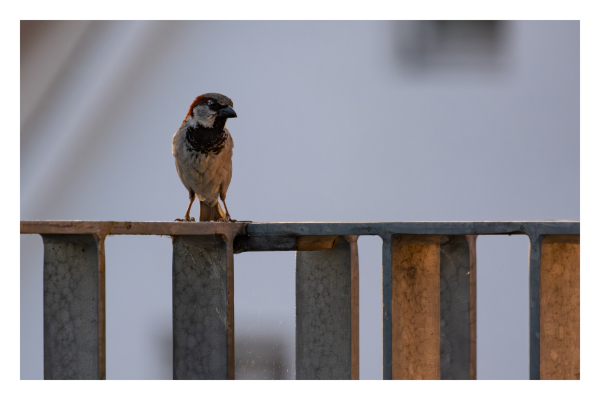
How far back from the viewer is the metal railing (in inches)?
99.6

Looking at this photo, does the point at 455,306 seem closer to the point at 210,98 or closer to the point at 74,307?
the point at 210,98

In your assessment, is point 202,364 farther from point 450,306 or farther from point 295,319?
point 450,306

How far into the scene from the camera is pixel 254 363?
388 centimetres

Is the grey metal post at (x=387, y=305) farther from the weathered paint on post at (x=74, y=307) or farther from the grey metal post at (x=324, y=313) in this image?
the weathered paint on post at (x=74, y=307)

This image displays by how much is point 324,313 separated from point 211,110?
5.48ft

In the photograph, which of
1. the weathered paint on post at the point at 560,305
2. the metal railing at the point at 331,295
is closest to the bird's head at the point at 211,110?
the metal railing at the point at 331,295

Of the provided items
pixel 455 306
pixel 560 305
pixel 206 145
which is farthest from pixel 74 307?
pixel 560 305

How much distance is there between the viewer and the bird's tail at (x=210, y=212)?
162 inches

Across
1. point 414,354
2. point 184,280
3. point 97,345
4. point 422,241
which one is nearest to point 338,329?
point 414,354

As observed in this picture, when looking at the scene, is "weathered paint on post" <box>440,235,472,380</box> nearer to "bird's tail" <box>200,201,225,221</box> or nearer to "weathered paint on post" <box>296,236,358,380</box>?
"weathered paint on post" <box>296,236,358,380</box>

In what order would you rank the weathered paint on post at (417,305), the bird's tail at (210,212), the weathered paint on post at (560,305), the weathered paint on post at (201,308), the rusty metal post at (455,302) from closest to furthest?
the weathered paint on post at (201,308) → the weathered paint on post at (560,305) → the weathered paint on post at (417,305) → the rusty metal post at (455,302) → the bird's tail at (210,212)

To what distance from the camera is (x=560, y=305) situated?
309cm

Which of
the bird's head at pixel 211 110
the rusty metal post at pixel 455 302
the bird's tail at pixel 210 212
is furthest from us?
the bird's tail at pixel 210 212

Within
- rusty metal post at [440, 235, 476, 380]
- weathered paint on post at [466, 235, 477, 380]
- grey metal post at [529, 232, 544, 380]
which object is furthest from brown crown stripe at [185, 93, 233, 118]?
grey metal post at [529, 232, 544, 380]
